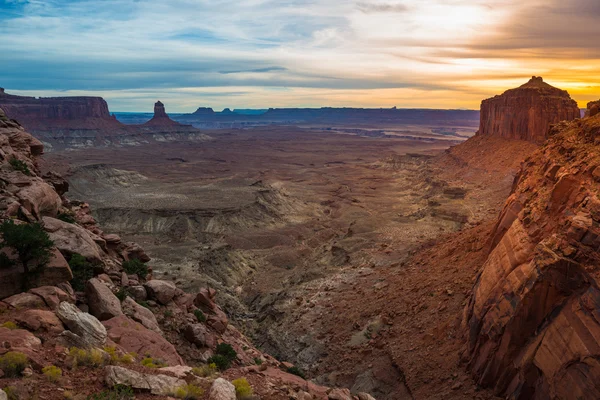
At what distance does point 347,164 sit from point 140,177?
75756 mm

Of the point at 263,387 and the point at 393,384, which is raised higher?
the point at 263,387

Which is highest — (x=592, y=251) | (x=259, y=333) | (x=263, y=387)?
(x=592, y=251)

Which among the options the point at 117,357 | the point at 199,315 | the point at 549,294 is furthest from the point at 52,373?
the point at 549,294

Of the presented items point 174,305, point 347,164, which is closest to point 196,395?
point 174,305

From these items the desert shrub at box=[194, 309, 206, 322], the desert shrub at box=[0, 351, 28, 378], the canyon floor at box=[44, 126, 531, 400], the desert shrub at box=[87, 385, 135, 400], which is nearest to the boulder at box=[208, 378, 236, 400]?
the desert shrub at box=[87, 385, 135, 400]

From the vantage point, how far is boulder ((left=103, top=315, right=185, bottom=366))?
13.9 m

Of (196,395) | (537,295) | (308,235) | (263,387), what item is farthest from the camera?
(308,235)

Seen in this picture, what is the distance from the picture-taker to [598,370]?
12227 mm

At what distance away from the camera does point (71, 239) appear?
18.4 m

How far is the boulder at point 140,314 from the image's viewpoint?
16422mm

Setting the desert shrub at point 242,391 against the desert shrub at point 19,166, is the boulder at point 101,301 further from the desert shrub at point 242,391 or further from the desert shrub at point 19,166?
the desert shrub at point 19,166

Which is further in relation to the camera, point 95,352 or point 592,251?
point 592,251

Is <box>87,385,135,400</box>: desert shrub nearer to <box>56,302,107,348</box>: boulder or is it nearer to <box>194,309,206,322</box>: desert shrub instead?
<box>56,302,107,348</box>: boulder

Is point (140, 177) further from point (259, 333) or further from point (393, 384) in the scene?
point (393, 384)
